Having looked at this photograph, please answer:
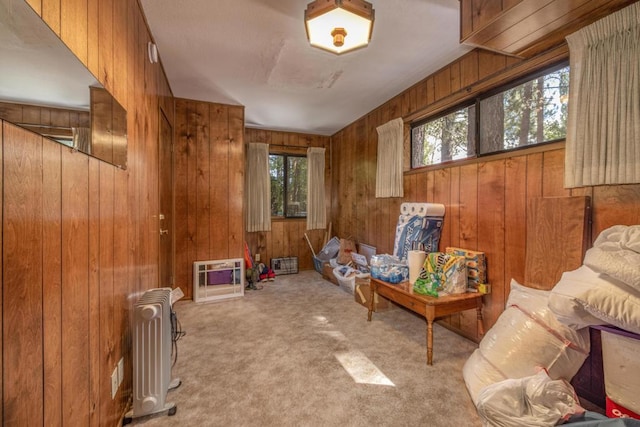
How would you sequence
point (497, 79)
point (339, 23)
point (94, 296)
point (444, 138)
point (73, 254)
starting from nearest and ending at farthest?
point (73, 254) → point (94, 296) → point (339, 23) → point (497, 79) → point (444, 138)

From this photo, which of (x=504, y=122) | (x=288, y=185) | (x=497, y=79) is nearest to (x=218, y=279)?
(x=288, y=185)

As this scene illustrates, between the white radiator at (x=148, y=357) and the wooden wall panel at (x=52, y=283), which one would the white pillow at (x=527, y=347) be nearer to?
the white radiator at (x=148, y=357)

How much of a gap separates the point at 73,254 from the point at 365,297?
280cm

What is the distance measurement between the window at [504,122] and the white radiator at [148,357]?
9.21 ft

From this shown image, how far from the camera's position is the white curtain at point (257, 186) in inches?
185

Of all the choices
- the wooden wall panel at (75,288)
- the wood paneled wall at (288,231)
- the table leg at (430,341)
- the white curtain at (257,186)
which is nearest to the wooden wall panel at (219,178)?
the white curtain at (257,186)

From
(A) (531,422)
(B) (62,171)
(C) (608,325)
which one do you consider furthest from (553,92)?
(B) (62,171)

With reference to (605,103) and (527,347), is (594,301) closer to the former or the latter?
(527,347)

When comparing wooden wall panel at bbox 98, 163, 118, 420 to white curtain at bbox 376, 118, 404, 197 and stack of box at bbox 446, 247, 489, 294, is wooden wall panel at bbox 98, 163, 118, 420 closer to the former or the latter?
stack of box at bbox 446, 247, 489, 294

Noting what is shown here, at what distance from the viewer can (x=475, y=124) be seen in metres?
2.53

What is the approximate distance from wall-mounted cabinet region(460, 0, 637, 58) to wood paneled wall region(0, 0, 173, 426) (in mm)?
2085

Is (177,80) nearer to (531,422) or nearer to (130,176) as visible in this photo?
(130,176)

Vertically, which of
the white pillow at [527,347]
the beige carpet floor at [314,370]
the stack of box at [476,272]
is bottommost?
the beige carpet floor at [314,370]

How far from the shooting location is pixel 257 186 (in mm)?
4703
